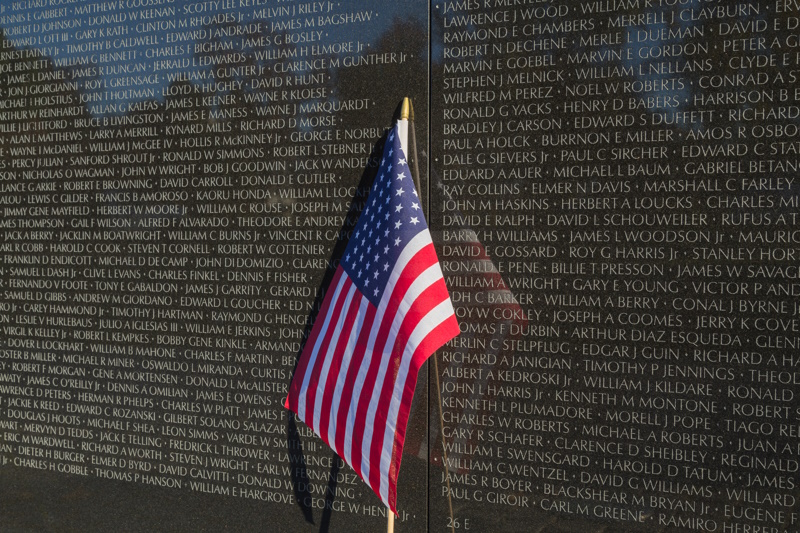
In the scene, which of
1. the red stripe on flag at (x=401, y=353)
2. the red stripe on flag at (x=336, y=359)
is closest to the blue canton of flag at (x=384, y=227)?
the red stripe on flag at (x=336, y=359)

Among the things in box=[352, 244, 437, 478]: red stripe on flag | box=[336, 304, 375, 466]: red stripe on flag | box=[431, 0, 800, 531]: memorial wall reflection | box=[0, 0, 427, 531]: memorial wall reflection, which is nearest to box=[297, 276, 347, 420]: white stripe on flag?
box=[336, 304, 375, 466]: red stripe on flag

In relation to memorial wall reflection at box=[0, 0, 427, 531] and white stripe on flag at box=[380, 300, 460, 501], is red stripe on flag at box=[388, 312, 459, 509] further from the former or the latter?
memorial wall reflection at box=[0, 0, 427, 531]

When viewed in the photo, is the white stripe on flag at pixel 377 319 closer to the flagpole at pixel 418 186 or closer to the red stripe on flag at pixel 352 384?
the red stripe on flag at pixel 352 384

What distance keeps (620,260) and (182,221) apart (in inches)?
121

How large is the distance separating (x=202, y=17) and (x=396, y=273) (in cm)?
266

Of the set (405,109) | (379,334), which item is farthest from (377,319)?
(405,109)

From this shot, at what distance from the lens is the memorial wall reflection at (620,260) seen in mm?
4223

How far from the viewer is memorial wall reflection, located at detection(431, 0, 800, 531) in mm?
4223

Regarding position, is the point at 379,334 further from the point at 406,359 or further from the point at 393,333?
the point at 406,359

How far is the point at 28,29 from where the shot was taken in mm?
6285

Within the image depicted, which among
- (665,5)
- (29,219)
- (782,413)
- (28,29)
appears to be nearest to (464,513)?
(782,413)

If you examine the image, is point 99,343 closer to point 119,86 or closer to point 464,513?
point 119,86

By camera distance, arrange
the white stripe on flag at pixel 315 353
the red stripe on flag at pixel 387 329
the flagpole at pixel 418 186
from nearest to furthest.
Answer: the red stripe on flag at pixel 387 329 → the white stripe on flag at pixel 315 353 → the flagpole at pixel 418 186

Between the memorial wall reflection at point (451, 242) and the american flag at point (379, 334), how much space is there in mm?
584
